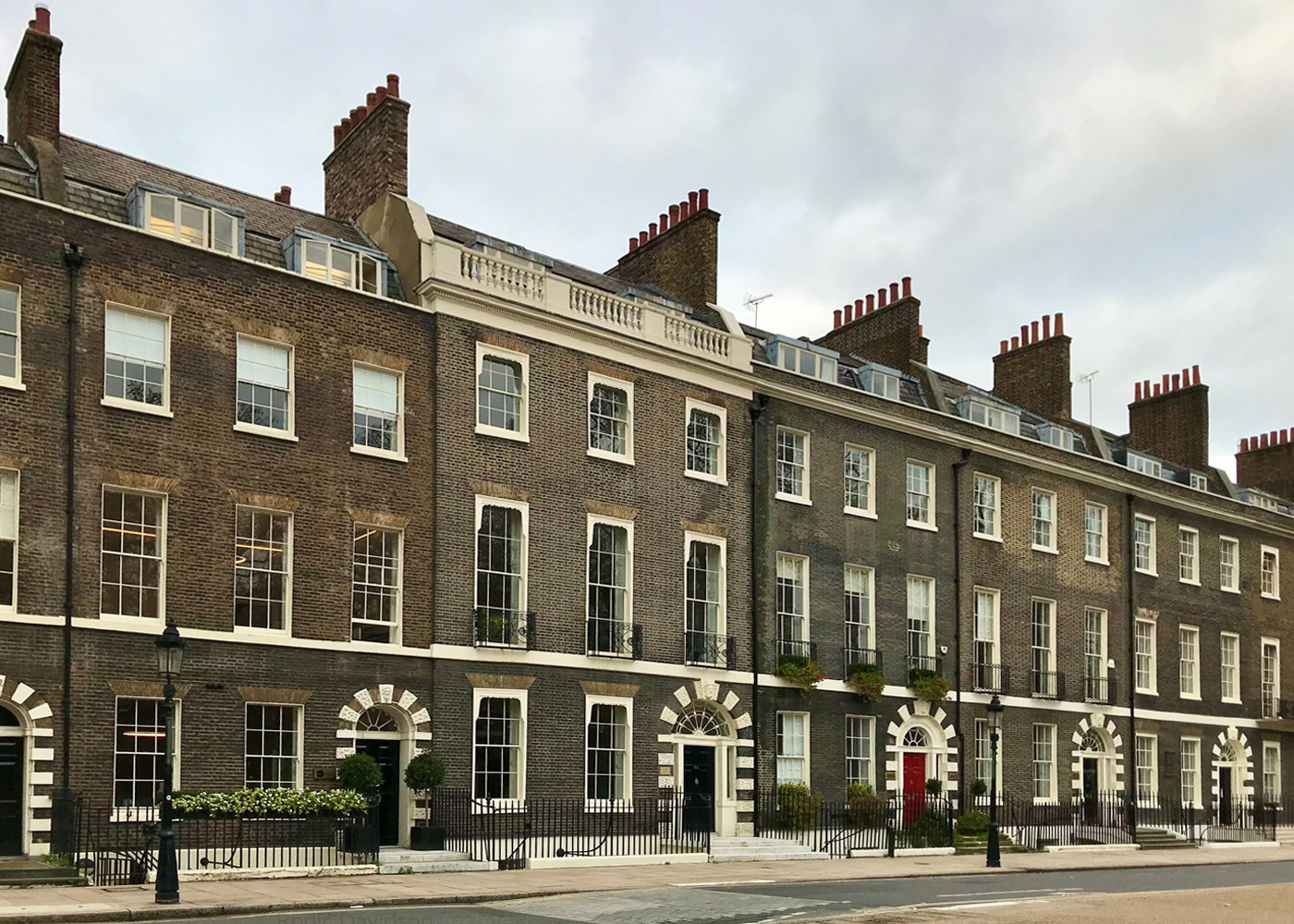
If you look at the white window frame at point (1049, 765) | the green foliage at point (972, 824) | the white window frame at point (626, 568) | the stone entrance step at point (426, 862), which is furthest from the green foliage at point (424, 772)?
the white window frame at point (1049, 765)

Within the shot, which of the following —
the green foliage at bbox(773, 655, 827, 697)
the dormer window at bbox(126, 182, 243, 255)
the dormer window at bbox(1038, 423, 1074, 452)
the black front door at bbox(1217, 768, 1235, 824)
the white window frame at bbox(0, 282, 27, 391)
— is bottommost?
the black front door at bbox(1217, 768, 1235, 824)

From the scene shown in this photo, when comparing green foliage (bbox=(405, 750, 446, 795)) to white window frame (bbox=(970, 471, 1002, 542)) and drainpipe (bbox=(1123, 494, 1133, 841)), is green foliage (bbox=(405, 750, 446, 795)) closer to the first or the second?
white window frame (bbox=(970, 471, 1002, 542))

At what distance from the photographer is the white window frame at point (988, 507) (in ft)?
130

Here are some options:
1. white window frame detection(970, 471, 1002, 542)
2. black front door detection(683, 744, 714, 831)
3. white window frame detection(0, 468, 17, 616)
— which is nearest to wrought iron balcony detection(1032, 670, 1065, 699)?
white window frame detection(970, 471, 1002, 542)

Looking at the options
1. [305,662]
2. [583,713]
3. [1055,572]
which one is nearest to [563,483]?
[583,713]

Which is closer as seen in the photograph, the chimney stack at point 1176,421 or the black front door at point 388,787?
the black front door at point 388,787

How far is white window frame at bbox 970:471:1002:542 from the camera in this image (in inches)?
1560

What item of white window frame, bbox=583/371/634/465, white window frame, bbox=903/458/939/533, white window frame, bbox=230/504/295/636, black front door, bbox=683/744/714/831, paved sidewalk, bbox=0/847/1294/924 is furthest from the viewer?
white window frame, bbox=903/458/939/533

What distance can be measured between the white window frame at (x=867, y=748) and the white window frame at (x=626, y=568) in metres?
7.70

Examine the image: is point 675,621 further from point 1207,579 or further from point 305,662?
point 1207,579

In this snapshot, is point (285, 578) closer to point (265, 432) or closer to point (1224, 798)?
point (265, 432)

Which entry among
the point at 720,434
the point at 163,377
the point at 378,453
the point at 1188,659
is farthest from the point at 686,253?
the point at 1188,659

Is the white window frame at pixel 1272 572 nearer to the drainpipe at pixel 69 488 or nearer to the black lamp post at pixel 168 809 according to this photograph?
the drainpipe at pixel 69 488

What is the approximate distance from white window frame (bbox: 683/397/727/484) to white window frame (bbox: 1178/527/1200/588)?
21322mm
